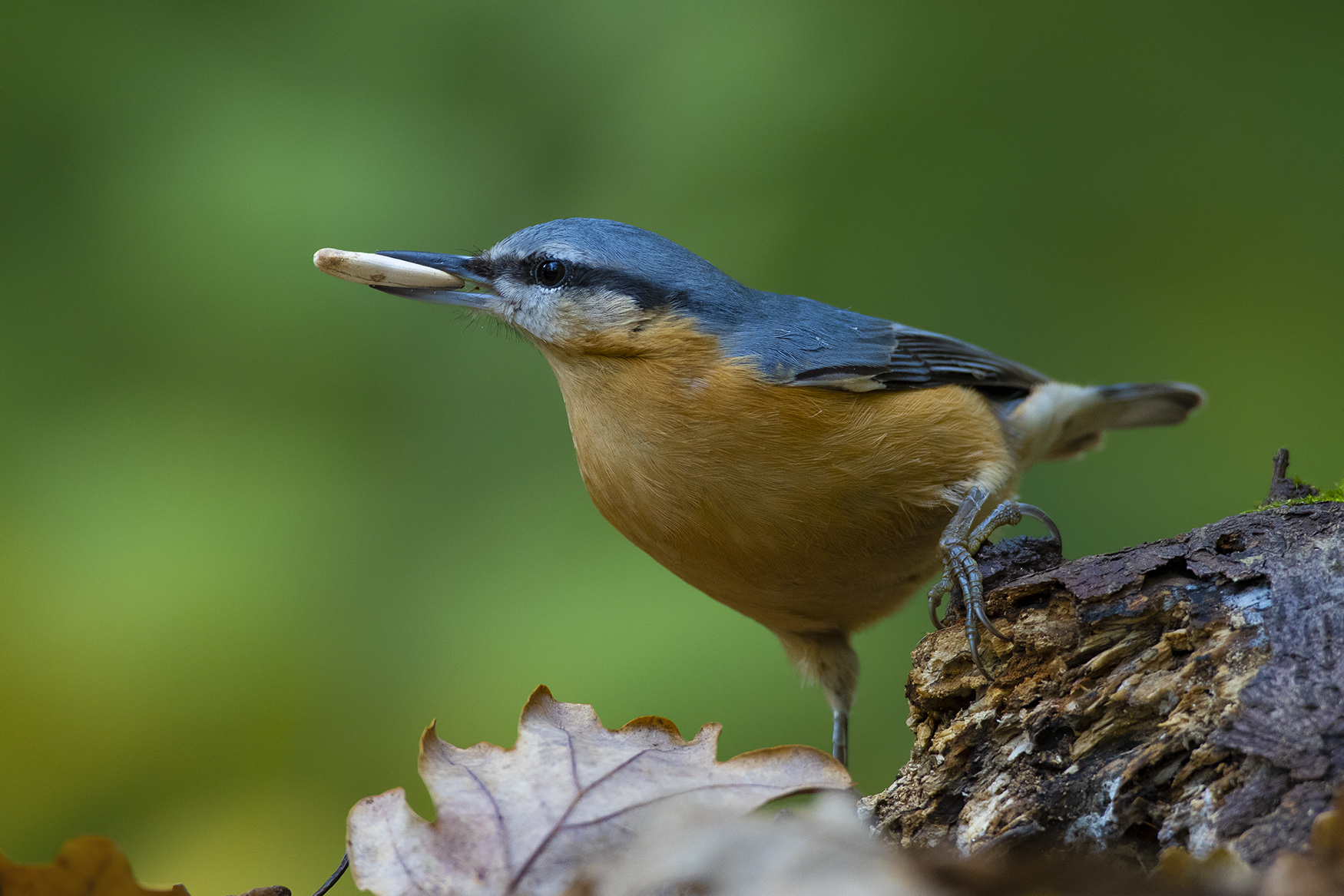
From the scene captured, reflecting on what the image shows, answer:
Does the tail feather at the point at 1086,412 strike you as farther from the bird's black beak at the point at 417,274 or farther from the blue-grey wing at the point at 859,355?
the bird's black beak at the point at 417,274

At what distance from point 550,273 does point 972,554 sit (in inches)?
51.7

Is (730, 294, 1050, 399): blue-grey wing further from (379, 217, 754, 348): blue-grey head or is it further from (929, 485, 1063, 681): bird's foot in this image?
(929, 485, 1063, 681): bird's foot

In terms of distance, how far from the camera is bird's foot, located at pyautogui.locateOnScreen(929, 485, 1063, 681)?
71.6 inches

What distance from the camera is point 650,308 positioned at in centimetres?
255

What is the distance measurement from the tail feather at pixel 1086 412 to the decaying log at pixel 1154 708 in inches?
51.0

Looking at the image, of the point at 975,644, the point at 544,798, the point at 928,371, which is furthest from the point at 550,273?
the point at 544,798

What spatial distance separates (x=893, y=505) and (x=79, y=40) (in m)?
3.69

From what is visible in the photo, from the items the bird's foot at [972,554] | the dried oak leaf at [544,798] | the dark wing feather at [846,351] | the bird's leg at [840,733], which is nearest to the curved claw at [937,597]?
the bird's foot at [972,554]

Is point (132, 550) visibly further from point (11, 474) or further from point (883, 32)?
point (883, 32)

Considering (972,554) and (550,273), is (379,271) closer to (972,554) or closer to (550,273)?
(550,273)

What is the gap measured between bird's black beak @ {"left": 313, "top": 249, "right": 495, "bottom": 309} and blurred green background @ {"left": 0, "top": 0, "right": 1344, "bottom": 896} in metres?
1.22

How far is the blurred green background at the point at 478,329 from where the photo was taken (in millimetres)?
3455

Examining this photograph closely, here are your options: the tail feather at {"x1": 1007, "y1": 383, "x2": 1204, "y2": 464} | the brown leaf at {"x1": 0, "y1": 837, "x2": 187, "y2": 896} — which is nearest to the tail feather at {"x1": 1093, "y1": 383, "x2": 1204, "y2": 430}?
the tail feather at {"x1": 1007, "y1": 383, "x2": 1204, "y2": 464}

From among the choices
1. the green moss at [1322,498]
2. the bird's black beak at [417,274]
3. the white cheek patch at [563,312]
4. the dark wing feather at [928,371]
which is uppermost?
the bird's black beak at [417,274]
